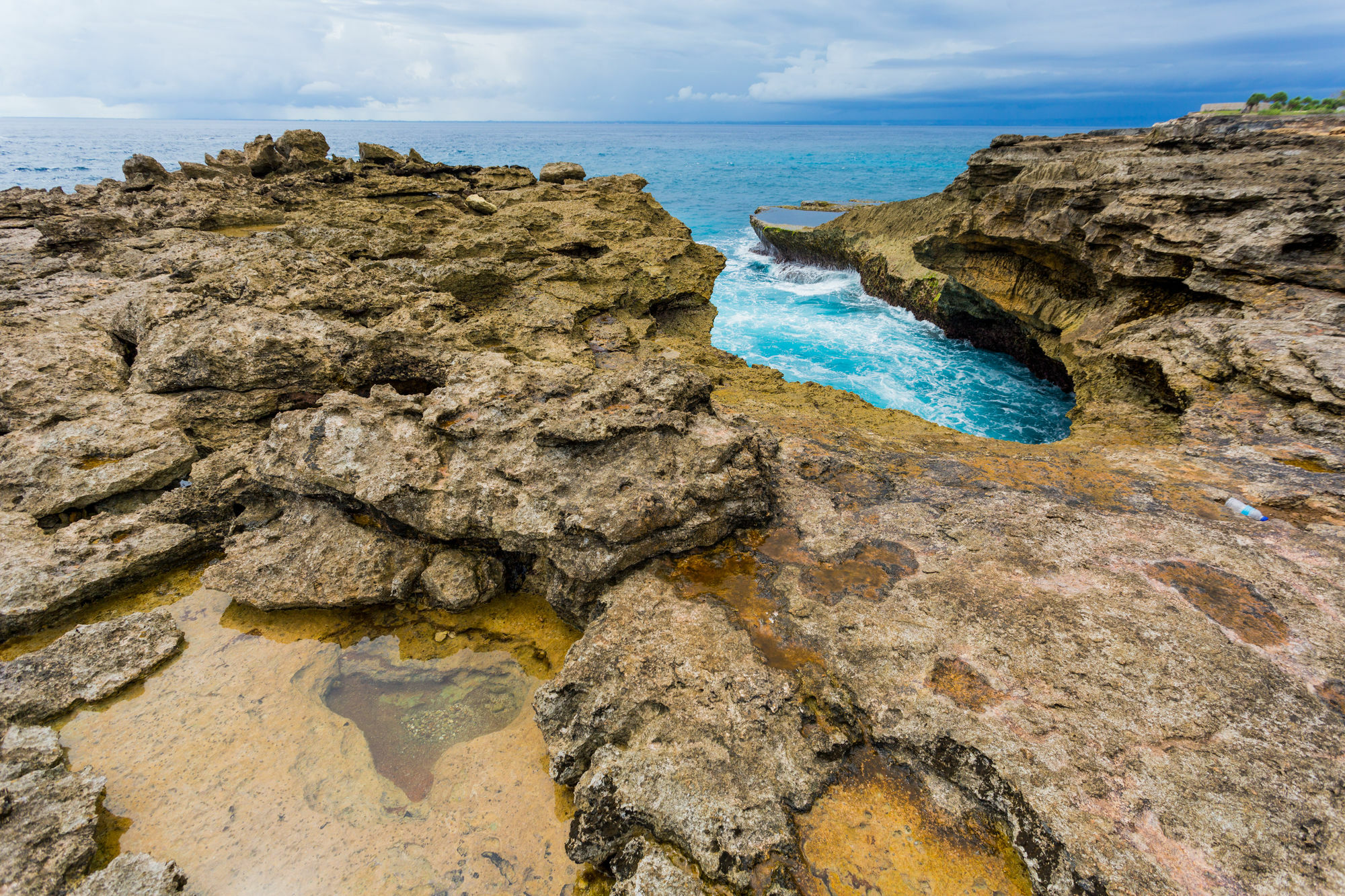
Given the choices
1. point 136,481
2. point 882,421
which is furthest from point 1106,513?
point 136,481

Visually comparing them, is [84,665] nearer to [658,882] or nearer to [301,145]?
[658,882]

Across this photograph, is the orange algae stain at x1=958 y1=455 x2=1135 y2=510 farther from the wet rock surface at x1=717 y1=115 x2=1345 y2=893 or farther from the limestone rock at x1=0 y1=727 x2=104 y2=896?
the limestone rock at x1=0 y1=727 x2=104 y2=896

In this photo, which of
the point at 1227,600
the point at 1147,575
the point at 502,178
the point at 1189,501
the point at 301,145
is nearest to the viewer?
the point at 1227,600

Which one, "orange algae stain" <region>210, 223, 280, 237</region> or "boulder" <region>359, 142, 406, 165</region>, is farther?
"boulder" <region>359, 142, 406, 165</region>

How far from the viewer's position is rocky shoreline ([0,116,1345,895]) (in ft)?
8.25

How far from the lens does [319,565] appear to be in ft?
13.0

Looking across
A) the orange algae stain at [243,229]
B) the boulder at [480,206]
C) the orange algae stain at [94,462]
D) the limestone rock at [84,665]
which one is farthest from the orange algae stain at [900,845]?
the boulder at [480,206]

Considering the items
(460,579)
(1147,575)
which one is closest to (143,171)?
(460,579)

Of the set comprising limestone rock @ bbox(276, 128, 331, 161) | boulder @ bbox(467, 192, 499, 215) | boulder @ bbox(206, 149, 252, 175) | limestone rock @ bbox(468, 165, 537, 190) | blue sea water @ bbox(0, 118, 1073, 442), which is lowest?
blue sea water @ bbox(0, 118, 1073, 442)

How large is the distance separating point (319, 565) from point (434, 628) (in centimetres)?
95

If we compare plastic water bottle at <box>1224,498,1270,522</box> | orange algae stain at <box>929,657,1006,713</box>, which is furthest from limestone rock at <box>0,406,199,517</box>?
plastic water bottle at <box>1224,498,1270,522</box>

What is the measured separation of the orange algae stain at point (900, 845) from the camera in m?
2.35

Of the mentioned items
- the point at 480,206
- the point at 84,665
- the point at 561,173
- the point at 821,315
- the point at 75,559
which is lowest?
the point at 821,315

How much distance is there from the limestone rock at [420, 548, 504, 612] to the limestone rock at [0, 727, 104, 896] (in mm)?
1800
